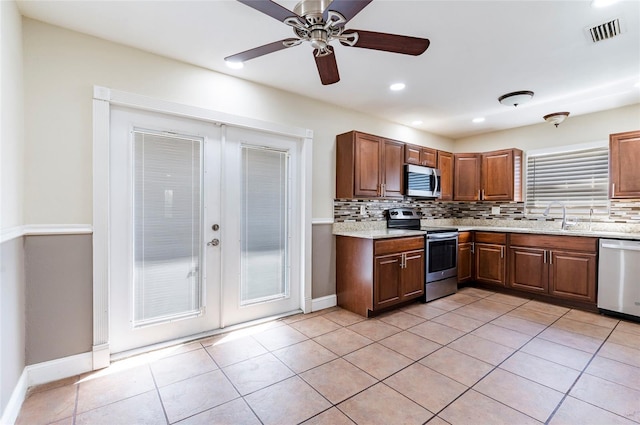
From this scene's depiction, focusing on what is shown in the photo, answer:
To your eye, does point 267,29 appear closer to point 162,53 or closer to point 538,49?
point 162,53

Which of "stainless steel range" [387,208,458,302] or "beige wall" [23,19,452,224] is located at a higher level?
"beige wall" [23,19,452,224]

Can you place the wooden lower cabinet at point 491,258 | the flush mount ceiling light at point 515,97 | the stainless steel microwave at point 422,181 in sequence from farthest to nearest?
the wooden lower cabinet at point 491,258 < the stainless steel microwave at point 422,181 < the flush mount ceiling light at point 515,97

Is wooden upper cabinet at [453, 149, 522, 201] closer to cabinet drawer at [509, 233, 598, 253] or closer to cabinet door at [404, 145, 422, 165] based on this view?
cabinet drawer at [509, 233, 598, 253]

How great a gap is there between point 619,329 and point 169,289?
4386mm

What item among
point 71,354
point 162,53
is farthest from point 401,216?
point 71,354

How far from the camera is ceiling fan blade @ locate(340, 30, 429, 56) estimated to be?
5.65 ft

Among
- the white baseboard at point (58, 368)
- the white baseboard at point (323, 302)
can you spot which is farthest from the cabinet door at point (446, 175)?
the white baseboard at point (58, 368)

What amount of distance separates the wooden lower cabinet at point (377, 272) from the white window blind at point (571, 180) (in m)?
2.21

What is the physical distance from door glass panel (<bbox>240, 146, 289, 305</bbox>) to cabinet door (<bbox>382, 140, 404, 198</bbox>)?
131 centimetres

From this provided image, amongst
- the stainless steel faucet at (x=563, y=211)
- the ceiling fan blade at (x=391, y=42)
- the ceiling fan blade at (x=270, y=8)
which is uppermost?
the ceiling fan blade at (x=270, y=8)

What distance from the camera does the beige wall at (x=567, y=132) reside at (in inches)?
144

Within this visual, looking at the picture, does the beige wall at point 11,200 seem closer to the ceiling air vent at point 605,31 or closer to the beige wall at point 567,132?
the ceiling air vent at point 605,31

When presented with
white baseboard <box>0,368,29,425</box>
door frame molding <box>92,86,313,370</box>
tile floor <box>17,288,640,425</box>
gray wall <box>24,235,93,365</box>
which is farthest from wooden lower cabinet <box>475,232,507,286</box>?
white baseboard <box>0,368,29,425</box>

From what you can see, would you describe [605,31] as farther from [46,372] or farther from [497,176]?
[46,372]
